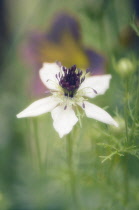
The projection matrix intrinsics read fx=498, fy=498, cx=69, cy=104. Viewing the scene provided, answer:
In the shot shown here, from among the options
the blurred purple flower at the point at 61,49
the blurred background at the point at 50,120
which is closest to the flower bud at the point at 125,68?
the blurred background at the point at 50,120

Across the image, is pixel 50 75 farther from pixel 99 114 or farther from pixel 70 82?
Result: pixel 99 114

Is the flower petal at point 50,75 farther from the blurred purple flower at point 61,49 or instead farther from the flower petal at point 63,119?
the blurred purple flower at point 61,49

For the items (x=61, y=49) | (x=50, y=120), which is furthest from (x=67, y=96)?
(x=61, y=49)

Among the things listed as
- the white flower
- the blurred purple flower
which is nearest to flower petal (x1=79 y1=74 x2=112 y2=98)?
the white flower

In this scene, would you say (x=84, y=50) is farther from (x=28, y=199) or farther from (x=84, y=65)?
(x=28, y=199)

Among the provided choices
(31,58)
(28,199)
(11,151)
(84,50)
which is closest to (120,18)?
(84,50)

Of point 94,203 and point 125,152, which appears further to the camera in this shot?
point 94,203

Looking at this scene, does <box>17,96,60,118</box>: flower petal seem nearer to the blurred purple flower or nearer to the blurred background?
the blurred background
